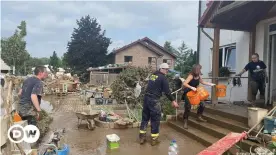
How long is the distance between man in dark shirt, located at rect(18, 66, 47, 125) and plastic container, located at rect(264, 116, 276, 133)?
14.7ft

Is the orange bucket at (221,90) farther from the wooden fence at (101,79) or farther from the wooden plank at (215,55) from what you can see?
the wooden fence at (101,79)

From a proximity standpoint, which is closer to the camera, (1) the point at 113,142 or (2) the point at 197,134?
(1) the point at 113,142

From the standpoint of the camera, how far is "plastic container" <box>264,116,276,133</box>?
505 cm

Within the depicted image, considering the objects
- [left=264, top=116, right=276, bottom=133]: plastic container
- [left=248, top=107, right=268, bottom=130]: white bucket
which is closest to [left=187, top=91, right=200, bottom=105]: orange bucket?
[left=248, top=107, right=268, bottom=130]: white bucket

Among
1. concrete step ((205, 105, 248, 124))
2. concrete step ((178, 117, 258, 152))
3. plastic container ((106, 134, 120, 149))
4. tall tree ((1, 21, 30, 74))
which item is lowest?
plastic container ((106, 134, 120, 149))

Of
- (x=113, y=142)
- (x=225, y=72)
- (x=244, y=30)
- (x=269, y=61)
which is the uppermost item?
(x=244, y=30)

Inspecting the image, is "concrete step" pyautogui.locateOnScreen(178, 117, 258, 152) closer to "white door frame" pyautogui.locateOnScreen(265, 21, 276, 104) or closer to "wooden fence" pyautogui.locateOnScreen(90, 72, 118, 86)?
"white door frame" pyautogui.locateOnScreen(265, 21, 276, 104)

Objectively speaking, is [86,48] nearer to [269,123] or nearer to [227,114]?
[227,114]

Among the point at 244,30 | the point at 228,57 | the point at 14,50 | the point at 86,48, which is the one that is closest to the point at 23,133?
the point at 244,30

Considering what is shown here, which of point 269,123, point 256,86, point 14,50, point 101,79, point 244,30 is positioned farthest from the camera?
point 14,50

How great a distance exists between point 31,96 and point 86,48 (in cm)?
3576

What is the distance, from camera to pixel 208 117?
7469mm

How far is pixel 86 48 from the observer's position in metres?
39.8

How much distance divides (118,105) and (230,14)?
709 centimetres
